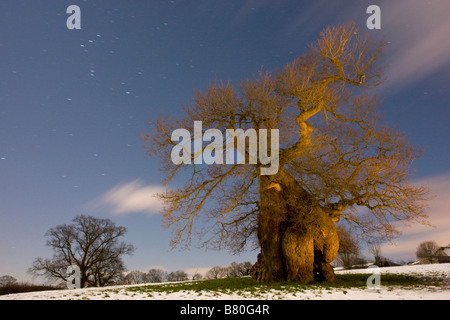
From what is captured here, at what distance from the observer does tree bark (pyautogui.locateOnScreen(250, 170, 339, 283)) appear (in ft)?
63.6

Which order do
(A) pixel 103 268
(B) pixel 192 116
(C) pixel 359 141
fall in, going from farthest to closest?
(A) pixel 103 268 → (C) pixel 359 141 → (B) pixel 192 116

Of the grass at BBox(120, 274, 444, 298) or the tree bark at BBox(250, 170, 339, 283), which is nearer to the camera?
the grass at BBox(120, 274, 444, 298)

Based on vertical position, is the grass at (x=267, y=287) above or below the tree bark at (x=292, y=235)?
below

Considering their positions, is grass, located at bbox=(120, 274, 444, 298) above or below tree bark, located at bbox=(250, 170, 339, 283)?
below

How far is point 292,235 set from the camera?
64.7 feet

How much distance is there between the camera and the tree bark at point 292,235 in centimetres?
1939

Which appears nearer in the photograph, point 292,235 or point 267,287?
point 267,287

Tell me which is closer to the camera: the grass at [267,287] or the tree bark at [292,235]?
the grass at [267,287]
